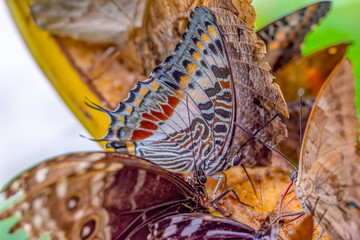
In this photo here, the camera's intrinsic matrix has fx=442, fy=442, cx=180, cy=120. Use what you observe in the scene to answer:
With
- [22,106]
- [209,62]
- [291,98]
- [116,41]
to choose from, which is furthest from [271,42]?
[22,106]

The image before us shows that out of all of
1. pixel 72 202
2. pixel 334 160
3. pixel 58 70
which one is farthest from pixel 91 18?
pixel 334 160

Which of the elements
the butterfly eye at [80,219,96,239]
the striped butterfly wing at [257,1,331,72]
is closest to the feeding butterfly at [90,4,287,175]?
the striped butterfly wing at [257,1,331,72]

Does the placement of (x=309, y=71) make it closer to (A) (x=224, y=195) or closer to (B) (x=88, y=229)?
(A) (x=224, y=195)

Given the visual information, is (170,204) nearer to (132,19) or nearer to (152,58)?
(152,58)

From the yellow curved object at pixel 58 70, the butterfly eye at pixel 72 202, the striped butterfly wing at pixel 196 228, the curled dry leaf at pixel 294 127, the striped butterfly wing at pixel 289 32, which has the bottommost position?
the curled dry leaf at pixel 294 127

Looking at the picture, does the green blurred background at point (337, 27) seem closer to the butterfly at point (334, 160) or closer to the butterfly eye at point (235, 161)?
the butterfly eye at point (235, 161)

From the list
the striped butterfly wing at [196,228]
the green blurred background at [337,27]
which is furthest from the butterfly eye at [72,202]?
the green blurred background at [337,27]

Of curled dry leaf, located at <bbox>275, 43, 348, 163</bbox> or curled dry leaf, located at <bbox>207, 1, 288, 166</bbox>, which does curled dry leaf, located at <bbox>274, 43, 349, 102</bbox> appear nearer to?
curled dry leaf, located at <bbox>275, 43, 348, 163</bbox>
